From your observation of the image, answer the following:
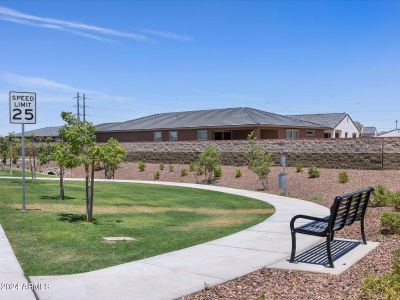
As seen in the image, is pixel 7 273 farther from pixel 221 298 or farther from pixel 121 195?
pixel 121 195

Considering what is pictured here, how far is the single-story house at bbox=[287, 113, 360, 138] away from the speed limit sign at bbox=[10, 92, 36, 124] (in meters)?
41.5

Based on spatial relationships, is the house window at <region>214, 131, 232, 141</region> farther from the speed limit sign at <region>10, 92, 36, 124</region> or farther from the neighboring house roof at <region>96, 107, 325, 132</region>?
the speed limit sign at <region>10, 92, 36, 124</region>

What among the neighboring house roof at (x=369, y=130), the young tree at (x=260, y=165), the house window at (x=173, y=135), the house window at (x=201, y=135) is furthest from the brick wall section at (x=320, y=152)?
the neighboring house roof at (x=369, y=130)

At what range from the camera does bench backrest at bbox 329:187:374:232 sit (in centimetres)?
714

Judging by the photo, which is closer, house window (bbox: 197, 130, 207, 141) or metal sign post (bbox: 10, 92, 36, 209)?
metal sign post (bbox: 10, 92, 36, 209)

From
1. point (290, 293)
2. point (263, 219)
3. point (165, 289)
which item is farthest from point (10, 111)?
point (290, 293)

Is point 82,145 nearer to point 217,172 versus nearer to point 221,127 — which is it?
point 217,172

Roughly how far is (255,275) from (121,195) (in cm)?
1343

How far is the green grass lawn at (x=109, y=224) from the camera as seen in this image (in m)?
7.54

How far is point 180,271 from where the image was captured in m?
6.66

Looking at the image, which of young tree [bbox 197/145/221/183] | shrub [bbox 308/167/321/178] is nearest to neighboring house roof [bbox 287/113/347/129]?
young tree [bbox 197/145/221/183]

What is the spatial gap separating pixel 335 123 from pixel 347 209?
4697cm

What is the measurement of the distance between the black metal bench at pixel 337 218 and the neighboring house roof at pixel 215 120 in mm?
30789

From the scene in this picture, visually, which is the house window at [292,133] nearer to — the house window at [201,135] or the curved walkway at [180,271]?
the house window at [201,135]
